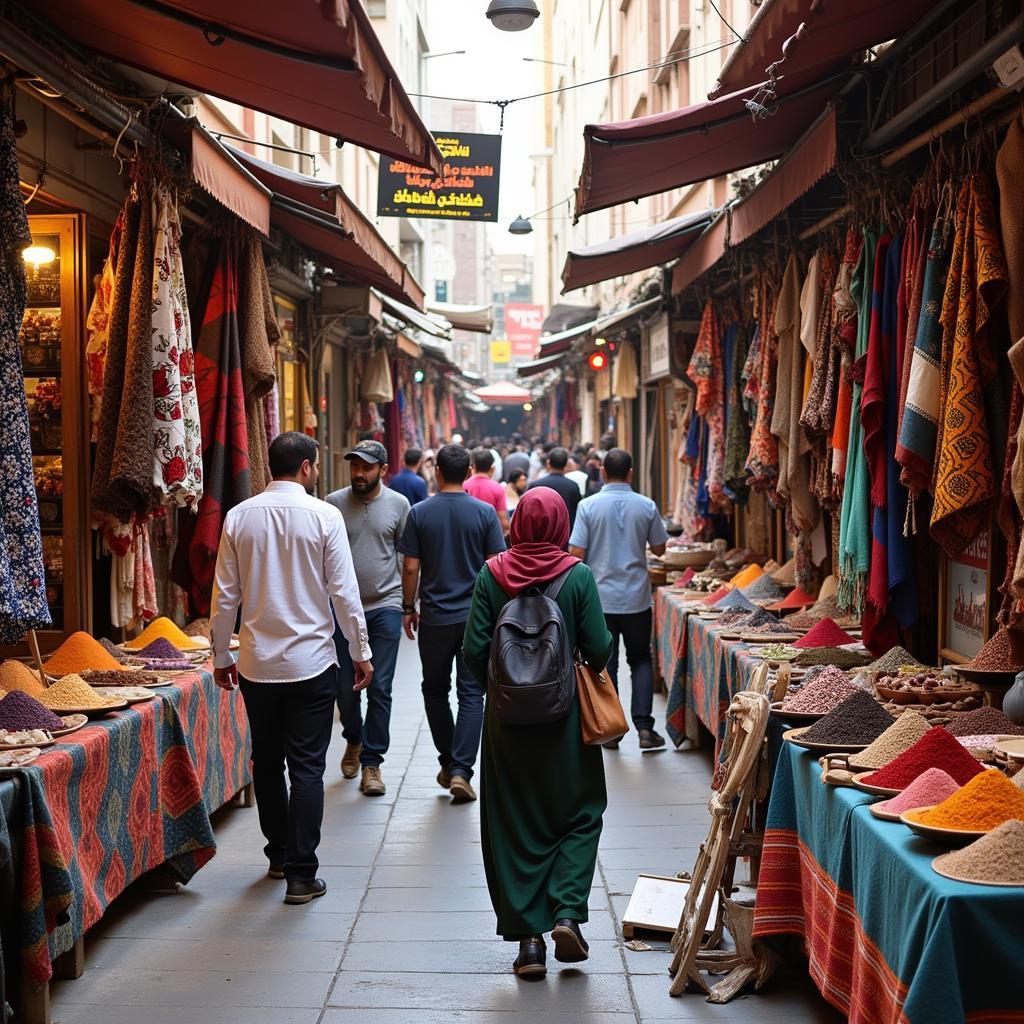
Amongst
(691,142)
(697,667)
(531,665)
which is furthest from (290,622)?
(697,667)

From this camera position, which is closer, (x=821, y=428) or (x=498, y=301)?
(x=821, y=428)

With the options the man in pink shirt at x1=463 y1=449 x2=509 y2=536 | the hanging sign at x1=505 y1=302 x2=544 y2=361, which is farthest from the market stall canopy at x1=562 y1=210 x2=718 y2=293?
the hanging sign at x1=505 y1=302 x2=544 y2=361

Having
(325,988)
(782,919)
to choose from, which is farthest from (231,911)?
(782,919)

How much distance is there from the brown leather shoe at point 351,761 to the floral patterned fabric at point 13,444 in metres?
3.75

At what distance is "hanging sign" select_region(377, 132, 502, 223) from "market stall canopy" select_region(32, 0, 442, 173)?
764 cm

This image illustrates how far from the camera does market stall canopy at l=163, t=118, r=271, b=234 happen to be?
245 inches

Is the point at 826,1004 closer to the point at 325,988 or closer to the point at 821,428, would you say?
the point at 325,988

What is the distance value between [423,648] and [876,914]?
461cm

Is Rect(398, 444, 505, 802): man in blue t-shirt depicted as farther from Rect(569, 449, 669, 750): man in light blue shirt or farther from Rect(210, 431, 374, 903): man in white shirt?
Rect(210, 431, 374, 903): man in white shirt

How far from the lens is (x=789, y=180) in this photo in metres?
6.59

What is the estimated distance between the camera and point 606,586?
9453 millimetres

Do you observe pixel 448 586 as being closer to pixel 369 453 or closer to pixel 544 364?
pixel 369 453

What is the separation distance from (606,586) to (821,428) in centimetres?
281

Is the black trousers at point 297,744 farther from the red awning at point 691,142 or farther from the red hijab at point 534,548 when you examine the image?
the red awning at point 691,142
